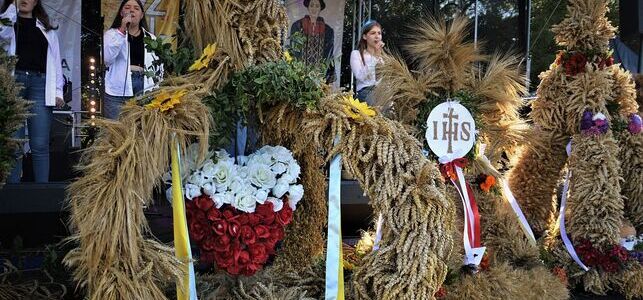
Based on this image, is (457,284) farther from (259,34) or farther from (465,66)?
(259,34)

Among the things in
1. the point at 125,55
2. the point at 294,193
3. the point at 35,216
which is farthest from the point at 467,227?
the point at 125,55

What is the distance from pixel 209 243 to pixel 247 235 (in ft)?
0.53

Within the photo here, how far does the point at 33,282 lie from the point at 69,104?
4162mm

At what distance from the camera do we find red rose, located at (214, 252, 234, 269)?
2.28m

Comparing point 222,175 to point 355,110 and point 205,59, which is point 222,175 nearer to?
point 205,59

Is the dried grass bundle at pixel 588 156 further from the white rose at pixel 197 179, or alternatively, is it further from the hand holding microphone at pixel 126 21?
the hand holding microphone at pixel 126 21

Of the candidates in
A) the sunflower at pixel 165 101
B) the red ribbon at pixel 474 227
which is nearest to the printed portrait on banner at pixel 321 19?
the red ribbon at pixel 474 227

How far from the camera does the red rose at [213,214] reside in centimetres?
224

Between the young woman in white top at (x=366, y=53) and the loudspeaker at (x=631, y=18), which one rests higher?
the loudspeaker at (x=631, y=18)

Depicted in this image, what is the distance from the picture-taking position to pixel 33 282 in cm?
273

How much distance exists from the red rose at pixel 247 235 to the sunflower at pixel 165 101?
552 millimetres

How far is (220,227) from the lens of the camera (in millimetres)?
2238

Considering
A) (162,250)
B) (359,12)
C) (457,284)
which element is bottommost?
(457,284)

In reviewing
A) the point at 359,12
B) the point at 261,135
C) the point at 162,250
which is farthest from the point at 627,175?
the point at 359,12
